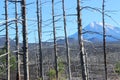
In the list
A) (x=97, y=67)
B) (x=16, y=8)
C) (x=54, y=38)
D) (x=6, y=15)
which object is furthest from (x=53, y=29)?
(x=97, y=67)

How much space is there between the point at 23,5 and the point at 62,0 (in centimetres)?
2321

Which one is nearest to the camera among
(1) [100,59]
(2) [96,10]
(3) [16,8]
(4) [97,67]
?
(2) [96,10]

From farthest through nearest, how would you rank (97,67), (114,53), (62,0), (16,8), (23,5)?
(114,53) < (97,67) < (62,0) < (16,8) < (23,5)

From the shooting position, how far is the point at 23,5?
53.1 ft

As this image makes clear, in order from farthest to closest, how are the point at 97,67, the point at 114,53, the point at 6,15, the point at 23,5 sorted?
1. the point at 114,53
2. the point at 97,67
3. the point at 6,15
4. the point at 23,5

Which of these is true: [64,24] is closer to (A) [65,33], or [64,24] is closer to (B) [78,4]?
(A) [65,33]

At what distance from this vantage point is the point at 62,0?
3919cm

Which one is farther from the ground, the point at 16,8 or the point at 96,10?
the point at 16,8

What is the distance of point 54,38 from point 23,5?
23598mm

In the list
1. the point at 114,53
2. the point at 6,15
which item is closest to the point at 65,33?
the point at 6,15

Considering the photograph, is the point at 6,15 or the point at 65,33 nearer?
the point at 6,15

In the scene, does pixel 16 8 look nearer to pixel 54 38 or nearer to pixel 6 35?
pixel 6 35

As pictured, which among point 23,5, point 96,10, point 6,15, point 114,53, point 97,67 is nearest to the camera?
point 23,5

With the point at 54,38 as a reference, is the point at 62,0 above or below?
above
